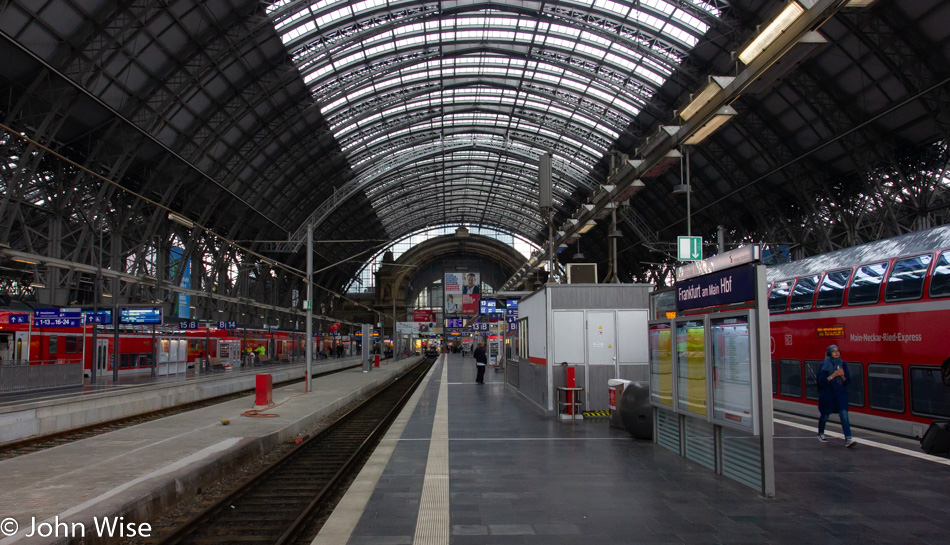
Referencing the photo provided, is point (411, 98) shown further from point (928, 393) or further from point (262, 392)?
point (928, 393)

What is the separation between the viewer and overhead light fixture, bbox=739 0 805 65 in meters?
9.22

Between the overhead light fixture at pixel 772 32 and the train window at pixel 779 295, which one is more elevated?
the overhead light fixture at pixel 772 32

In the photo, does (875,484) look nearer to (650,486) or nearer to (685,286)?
(650,486)

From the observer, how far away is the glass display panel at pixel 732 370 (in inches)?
329

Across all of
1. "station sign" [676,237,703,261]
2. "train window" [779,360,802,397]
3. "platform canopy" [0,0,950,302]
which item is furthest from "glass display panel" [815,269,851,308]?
"platform canopy" [0,0,950,302]

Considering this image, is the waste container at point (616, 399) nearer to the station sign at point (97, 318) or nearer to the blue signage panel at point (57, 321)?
the station sign at point (97, 318)

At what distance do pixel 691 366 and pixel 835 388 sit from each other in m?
3.42

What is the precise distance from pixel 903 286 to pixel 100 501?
1413cm

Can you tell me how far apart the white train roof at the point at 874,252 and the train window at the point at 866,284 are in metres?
0.22

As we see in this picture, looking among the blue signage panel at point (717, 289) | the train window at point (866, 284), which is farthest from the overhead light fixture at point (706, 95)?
the train window at point (866, 284)

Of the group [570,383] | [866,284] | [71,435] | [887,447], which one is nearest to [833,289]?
[866,284]

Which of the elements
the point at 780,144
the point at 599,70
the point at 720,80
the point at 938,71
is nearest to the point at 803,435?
the point at 720,80

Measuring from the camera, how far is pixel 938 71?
2477 centimetres

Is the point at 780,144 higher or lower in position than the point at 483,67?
lower
